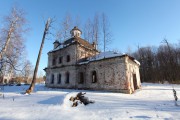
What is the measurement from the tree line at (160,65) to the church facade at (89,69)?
23038mm

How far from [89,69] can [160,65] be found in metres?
34.1

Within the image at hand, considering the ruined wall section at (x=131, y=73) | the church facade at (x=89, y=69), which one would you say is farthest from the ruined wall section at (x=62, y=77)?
the ruined wall section at (x=131, y=73)

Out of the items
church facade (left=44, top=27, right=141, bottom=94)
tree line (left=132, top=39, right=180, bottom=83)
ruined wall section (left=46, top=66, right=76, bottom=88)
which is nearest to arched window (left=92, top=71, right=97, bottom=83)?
church facade (left=44, top=27, right=141, bottom=94)

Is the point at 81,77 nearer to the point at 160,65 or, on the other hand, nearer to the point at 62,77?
the point at 62,77

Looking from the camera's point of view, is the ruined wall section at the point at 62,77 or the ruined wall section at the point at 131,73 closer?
the ruined wall section at the point at 131,73

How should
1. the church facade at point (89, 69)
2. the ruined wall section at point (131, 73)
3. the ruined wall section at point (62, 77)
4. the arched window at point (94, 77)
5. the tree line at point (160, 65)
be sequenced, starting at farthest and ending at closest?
the tree line at point (160, 65) → the ruined wall section at point (62, 77) → the arched window at point (94, 77) → the church facade at point (89, 69) → the ruined wall section at point (131, 73)

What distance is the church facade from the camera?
16.4 metres

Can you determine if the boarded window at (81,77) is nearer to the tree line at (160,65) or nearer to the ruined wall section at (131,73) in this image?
the ruined wall section at (131,73)

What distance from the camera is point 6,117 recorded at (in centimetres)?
606

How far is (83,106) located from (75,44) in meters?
14.7

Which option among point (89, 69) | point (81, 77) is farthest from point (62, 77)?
point (89, 69)

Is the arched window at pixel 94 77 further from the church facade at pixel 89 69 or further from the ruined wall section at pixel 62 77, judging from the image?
the ruined wall section at pixel 62 77

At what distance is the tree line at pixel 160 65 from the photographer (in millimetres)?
39312

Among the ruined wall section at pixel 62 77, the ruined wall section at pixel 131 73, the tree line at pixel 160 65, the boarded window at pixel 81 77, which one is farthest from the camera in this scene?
the tree line at pixel 160 65
